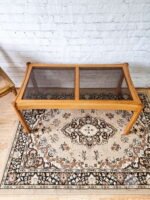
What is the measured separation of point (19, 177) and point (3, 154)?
0.26m

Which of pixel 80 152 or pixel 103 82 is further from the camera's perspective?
pixel 103 82

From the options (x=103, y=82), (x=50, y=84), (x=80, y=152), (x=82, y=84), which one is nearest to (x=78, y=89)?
(x=82, y=84)

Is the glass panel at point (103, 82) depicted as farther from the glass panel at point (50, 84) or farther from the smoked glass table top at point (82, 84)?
the glass panel at point (50, 84)

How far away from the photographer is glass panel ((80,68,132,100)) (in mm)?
1475

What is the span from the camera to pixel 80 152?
4.85ft

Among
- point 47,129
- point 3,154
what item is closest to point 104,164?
point 47,129

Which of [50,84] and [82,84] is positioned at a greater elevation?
[50,84]

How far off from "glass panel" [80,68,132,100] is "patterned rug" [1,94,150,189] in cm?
31

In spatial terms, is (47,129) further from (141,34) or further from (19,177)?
(141,34)

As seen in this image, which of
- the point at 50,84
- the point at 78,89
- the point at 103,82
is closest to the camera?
the point at 78,89

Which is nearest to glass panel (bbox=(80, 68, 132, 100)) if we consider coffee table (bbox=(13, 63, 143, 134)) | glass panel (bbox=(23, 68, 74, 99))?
coffee table (bbox=(13, 63, 143, 134))

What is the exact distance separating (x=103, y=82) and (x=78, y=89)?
31 centimetres

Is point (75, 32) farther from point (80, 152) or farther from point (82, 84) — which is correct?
point (80, 152)

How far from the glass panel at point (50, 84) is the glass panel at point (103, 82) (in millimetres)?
118
